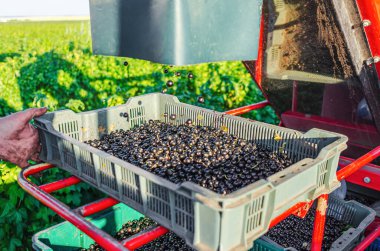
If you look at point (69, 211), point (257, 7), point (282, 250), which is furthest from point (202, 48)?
point (282, 250)

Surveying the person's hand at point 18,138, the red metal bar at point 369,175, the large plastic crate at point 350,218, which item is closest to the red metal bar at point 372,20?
the red metal bar at point 369,175

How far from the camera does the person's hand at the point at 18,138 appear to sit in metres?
2.68

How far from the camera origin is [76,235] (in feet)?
11.1

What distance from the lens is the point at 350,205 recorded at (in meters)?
3.70

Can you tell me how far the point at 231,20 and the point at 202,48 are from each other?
0.26 m

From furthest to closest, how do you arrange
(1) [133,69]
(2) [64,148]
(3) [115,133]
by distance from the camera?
(1) [133,69]
(3) [115,133]
(2) [64,148]

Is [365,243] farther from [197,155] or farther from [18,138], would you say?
[18,138]

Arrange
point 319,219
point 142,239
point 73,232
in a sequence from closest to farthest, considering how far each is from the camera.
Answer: point 142,239 → point 319,219 → point 73,232

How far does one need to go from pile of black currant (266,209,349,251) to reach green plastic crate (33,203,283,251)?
0.41 meters

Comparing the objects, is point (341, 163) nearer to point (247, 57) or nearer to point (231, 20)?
point (247, 57)

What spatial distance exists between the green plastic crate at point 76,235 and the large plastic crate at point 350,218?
60cm

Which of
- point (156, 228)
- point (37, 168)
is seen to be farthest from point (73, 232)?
point (156, 228)

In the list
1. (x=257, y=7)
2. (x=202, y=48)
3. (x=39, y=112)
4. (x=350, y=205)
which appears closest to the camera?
(x=202, y=48)

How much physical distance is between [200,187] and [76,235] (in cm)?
203
